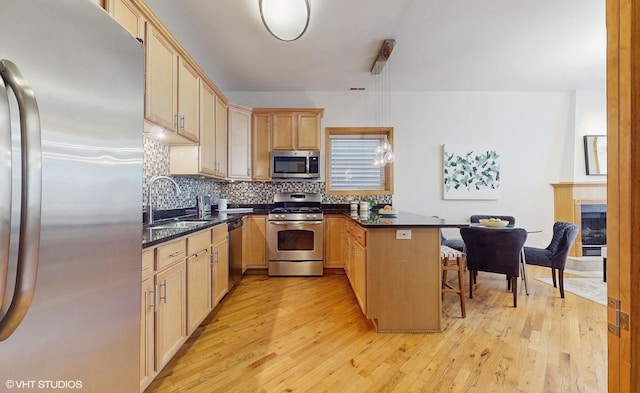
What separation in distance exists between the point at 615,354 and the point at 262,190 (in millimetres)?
4049

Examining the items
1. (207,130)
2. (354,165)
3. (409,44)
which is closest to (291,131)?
(354,165)

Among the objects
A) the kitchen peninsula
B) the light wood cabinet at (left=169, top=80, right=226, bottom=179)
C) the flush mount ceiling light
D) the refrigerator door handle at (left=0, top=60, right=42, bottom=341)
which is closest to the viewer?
the refrigerator door handle at (left=0, top=60, right=42, bottom=341)

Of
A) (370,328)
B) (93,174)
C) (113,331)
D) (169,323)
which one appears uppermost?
(93,174)

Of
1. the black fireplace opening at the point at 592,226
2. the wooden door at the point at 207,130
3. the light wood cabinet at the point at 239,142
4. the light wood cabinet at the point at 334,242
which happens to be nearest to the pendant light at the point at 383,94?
the light wood cabinet at the point at 334,242

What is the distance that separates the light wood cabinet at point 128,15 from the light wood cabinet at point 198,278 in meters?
1.42

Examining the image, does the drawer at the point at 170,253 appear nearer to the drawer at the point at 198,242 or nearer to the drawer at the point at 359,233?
the drawer at the point at 198,242

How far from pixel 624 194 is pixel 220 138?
354 centimetres

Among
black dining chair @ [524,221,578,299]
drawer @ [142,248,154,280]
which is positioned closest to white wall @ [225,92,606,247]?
black dining chair @ [524,221,578,299]

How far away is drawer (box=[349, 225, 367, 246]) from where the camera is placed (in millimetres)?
2345

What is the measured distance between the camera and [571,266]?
154 inches

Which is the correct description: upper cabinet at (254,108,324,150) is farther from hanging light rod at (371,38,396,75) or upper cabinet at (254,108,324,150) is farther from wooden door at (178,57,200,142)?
wooden door at (178,57,200,142)

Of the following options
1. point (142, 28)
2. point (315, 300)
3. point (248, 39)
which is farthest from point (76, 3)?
point (315, 300)

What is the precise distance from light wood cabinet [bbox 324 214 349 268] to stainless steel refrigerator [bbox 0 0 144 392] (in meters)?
2.98

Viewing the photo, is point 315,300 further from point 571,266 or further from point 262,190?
point 571,266
